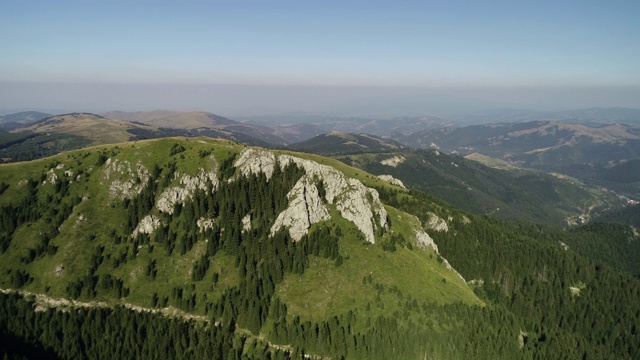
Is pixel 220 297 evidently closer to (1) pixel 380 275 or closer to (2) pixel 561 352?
(1) pixel 380 275

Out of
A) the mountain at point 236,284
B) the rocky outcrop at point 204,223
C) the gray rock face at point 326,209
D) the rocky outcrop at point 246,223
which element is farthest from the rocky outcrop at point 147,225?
the gray rock face at point 326,209

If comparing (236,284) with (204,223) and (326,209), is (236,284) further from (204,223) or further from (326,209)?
(326,209)

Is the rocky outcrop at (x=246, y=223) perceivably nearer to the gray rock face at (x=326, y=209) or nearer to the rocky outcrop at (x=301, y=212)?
the rocky outcrop at (x=301, y=212)

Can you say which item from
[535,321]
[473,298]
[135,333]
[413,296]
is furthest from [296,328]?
[535,321]

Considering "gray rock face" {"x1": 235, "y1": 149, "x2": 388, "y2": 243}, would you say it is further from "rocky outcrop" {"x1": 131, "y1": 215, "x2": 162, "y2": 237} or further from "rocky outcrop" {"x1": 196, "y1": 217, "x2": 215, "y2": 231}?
"rocky outcrop" {"x1": 131, "y1": 215, "x2": 162, "y2": 237}

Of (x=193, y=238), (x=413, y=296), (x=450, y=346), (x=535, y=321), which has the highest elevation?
(x=193, y=238)

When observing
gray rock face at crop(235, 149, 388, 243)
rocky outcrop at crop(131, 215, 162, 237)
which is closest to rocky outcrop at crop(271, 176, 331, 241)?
gray rock face at crop(235, 149, 388, 243)

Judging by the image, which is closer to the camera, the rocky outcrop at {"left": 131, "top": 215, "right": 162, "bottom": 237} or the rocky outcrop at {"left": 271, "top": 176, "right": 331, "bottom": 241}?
the rocky outcrop at {"left": 271, "top": 176, "right": 331, "bottom": 241}
